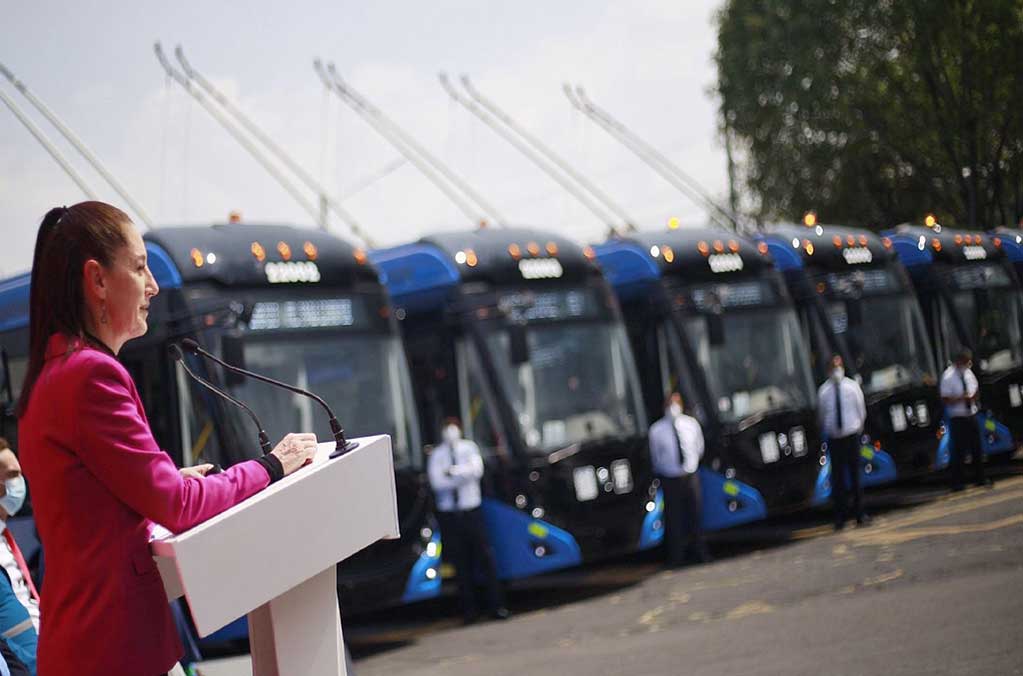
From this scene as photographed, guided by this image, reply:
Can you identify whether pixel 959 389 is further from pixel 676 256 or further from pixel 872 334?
pixel 676 256

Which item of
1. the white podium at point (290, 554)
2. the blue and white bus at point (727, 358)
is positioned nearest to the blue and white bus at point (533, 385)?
the blue and white bus at point (727, 358)

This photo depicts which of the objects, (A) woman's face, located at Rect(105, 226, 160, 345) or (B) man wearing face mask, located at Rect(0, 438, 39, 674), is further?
(B) man wearing face mask, located at Rect(0, 438, 39, 674)

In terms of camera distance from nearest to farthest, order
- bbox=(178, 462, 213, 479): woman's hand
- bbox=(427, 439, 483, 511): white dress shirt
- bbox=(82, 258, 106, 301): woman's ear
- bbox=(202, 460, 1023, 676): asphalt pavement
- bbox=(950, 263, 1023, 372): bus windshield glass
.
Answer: bbox=(82, 258, 106, 301): woman's ear
bbox=(178, 462, 213, 479): woman's hand
bbox=(202, 460, 1023, 676): asphalt pavement
bbox=(427, 439, 483, 511): white dress shirt
bbox=(950, 263, 1023, 372): bus windshield glass

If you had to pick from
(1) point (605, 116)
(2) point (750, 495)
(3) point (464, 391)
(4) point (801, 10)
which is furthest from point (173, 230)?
(4) point (801, 10)

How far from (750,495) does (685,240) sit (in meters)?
2.82

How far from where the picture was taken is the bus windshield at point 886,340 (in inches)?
669

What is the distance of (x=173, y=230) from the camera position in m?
10.8

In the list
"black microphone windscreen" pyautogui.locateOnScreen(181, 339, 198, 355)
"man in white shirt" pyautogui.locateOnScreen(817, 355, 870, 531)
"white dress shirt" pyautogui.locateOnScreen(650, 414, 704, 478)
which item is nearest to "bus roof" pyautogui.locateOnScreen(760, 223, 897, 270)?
"man in white shirt" pyautogui.locateOnScreen(817, 355, 870, 531)

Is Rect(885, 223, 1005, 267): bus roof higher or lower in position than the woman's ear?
lower

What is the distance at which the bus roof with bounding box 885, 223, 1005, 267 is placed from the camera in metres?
19.1

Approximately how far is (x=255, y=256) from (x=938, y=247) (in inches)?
447

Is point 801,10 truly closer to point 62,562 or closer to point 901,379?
point 901,379

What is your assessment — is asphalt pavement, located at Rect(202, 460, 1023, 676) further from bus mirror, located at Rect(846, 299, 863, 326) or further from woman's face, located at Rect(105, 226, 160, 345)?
bus mirror, located at Rect(846, 299, 863, 326)

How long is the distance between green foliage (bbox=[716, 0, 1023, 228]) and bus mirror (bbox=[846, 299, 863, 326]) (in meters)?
9.68
